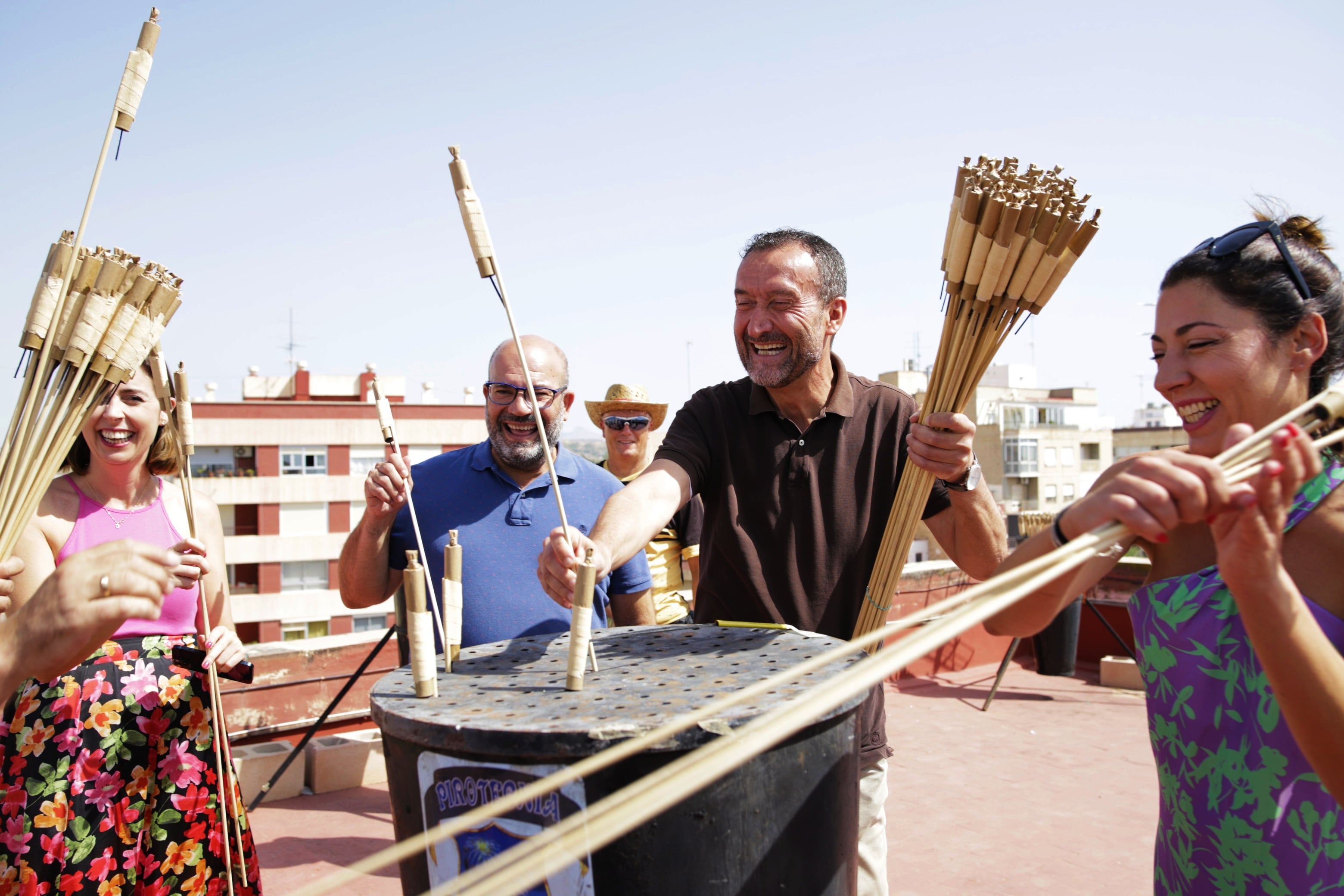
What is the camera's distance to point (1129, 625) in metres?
7.76

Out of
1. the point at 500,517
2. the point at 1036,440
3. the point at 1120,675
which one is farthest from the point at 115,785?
the point at 1036,440

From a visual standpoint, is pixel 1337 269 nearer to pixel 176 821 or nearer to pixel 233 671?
pixel 233 671

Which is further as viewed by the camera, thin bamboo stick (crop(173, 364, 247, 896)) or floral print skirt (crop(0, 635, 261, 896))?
thin bamboo stick (crop(173, 364, 247, 896))

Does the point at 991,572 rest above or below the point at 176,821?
above

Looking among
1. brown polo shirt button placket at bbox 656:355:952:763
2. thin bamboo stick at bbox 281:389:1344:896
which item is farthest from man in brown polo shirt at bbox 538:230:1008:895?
thin bamboo stick at bbox 281:389:1344:896

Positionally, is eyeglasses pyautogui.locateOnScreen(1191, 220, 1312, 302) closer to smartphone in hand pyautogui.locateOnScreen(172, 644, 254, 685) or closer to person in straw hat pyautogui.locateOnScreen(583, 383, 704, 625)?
person in straw hat pyautogui.locateOnScreen(583, 383, 704, 625)

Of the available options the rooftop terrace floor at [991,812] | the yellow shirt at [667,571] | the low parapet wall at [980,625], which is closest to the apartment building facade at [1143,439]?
the low parapet wall at [980,625]

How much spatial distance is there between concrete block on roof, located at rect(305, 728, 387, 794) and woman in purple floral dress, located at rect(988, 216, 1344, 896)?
407 centimetres

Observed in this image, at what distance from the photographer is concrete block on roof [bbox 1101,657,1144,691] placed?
23.0 ft

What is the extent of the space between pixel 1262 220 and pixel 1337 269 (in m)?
0.15

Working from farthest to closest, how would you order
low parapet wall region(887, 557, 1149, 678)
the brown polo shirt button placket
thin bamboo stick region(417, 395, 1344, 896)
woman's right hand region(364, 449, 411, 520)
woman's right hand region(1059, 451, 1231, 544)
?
low parapet wall region(887, 557, 1149, 678) → woman's right hand region(364, 449, 411, 520) → the brown polo shirt button placket → woman's right hand region(1059, 451, 1231, 544) → thin bamboo stick region(417, 395, 1344, 896)

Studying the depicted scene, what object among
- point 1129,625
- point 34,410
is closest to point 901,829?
point 34,410

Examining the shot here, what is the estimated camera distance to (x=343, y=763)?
4777 millimetres

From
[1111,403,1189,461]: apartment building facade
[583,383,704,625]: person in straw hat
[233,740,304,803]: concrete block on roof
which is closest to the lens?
[583,383,704,625]: person in straw hat
